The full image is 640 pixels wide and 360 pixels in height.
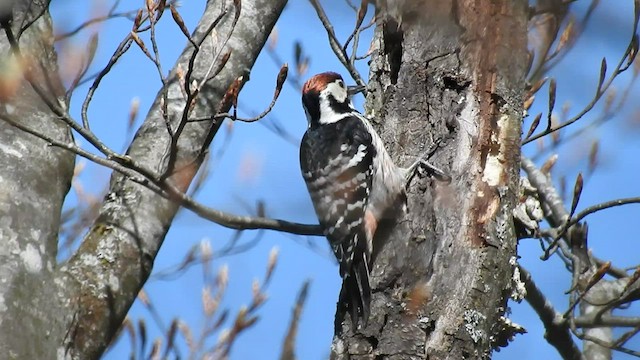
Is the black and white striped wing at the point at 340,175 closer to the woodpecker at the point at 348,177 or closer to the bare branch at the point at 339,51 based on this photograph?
the woodpecker at the point at 348,177

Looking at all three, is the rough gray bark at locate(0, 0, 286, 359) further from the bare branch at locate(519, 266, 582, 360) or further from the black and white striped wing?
the bare branch at locate(519, 266, 582, 360)

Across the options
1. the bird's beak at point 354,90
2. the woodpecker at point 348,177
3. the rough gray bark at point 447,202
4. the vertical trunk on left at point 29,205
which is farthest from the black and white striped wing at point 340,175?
the vertical trunk on left at point 29,205

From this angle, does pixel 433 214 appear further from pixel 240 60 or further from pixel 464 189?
pixel 240 60

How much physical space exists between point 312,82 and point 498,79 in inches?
64.3

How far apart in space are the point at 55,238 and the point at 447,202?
61.3 inches

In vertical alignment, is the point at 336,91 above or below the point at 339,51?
above

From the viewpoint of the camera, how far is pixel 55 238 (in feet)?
11.1

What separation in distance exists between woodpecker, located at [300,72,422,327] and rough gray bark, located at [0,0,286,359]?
64 centimetres

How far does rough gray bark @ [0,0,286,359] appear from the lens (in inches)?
124

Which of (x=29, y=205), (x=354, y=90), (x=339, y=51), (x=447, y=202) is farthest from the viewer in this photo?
(x=354, y=90)

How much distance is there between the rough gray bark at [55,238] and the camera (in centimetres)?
314

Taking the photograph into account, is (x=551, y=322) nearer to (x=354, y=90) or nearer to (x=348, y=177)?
(x=348, y=177)

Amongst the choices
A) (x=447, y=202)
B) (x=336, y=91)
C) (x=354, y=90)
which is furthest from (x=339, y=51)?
(x=447, y=202)

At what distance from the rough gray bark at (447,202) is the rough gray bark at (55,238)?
0.81m
